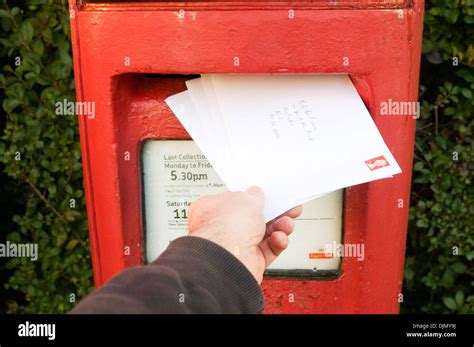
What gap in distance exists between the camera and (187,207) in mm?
1591

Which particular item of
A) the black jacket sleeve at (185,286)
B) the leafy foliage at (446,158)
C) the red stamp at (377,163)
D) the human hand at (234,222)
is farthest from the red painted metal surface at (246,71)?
the leafy foliage at (446,158)

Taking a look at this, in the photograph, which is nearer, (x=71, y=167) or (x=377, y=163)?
(x=377, y=163)

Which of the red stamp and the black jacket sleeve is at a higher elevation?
the red stamp

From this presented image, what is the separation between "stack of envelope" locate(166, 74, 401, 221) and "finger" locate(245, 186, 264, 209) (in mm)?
25

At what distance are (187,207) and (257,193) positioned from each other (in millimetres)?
348

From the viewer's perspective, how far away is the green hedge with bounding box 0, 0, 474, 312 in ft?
7.17
